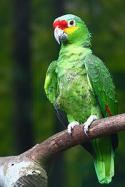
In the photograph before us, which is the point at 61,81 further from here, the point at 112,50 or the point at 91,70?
the point at 112,50

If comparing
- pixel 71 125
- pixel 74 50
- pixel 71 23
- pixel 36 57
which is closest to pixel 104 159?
pixel 71 125

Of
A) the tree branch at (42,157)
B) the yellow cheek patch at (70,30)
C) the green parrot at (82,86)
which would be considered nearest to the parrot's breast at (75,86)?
the green parrot at (82,86)

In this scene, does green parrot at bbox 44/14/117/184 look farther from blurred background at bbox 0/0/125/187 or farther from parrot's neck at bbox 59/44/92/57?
blurred background at bbox 0/0/125/187

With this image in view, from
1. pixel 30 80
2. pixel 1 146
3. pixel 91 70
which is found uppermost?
pixel 91 70

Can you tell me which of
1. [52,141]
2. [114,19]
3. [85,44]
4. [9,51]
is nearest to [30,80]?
[9,51]

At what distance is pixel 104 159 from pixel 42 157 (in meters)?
0.40

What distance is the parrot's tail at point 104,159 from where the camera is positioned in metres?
2.59

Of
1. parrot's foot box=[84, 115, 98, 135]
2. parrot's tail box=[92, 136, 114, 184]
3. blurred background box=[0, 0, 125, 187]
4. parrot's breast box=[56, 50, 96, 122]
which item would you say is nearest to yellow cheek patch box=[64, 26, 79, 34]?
parrot's breast box=[56, 50, 96, 122]

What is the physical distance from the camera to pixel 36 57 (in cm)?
450

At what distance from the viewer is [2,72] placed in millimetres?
4383

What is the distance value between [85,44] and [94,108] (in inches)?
11.5

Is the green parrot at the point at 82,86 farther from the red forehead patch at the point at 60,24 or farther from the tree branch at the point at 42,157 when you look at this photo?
the tree branch at the point at 42,157

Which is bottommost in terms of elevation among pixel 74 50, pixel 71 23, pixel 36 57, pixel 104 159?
pixel 104 159

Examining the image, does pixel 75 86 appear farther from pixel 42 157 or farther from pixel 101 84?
pixel 42 157
